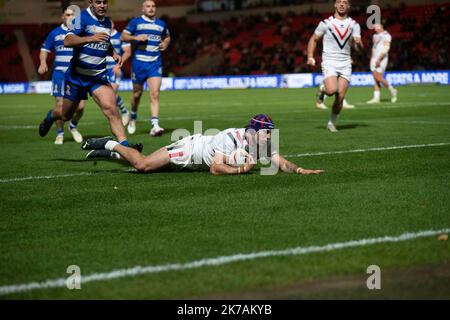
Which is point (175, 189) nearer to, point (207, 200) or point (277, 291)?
point (207, 200)

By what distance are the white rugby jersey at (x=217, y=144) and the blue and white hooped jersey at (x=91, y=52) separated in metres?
2.74

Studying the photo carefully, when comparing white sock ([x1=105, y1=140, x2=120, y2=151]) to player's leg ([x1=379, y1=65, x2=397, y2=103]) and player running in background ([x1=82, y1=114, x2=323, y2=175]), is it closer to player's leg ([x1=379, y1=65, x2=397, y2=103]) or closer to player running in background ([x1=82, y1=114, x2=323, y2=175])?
player running in background ([x1=82, y1=114, x2=323, y2=175])

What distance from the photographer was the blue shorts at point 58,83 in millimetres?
15461

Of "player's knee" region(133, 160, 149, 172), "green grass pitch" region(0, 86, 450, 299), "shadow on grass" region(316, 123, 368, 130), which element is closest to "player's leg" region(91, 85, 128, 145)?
"green grass pitch" region(0, 86, 450, 299)

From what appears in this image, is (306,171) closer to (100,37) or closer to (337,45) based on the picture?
(100,37)

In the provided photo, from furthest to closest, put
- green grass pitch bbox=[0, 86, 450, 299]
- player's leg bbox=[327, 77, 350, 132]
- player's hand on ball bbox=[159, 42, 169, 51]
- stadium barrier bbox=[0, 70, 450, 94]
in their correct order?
stadium barrier bbox=[0, 70, 450, 94] < player's hand on ball bbox=[159, 42, 169, 51] < player's leg bbox=[327, 77, 350, 132] < green grass pitch bbox=[0, 86, 450, 299]

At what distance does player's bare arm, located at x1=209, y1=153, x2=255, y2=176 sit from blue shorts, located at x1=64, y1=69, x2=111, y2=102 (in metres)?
2.96

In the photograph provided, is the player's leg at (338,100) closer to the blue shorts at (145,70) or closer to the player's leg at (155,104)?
the player's leg at (155,104)

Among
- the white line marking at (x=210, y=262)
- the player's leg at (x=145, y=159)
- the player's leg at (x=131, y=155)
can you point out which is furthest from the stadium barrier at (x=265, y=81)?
the white line marking at (x=210, y=262)

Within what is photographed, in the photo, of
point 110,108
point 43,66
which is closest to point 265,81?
point 43,66

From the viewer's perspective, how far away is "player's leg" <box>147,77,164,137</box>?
1573 cm

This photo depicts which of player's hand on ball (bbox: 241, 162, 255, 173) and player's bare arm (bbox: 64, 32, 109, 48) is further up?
player's bare arm (bbox: 64, 32, 109, 48)

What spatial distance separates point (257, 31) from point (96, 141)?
153 feet

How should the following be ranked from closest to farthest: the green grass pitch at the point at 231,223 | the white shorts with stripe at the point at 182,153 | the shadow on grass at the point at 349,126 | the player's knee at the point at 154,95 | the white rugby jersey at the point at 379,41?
the green grass pitch at the point at 231,223 < the white shorts with stripe at the point at 182,153 < the shadow on grass at the point at 349,126 < the player's knee at the point at 154,95 < the white rugby jersey at the point at 379,41
